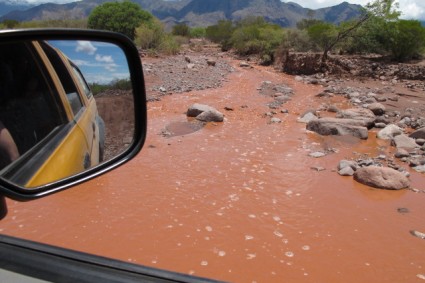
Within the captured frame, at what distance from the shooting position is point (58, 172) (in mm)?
1466

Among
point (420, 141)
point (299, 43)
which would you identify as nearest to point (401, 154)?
point (420, 141)

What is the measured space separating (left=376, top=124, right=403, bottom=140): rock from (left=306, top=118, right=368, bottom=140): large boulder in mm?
400

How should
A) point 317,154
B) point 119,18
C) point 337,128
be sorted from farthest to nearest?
→ point 119,18 → point 337,128 → point 317,154

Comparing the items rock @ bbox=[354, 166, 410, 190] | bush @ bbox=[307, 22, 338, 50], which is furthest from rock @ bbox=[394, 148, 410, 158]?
bush @ bbox=[307, 22, 338, 50]

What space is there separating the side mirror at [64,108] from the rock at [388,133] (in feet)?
28.1

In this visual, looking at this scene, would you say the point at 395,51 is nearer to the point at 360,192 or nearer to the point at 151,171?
the point at 360,192

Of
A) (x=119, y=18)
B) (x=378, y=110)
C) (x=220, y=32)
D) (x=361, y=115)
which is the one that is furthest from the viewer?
(x=220, y=32)

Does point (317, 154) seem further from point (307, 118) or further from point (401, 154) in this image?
point (307, 118)

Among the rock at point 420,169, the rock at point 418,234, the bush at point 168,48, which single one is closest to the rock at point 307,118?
the rock at point 420,169

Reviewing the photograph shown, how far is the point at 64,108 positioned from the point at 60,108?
5 centimetres

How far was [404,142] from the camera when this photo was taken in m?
8.47

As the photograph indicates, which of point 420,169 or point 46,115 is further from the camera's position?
point 420,169

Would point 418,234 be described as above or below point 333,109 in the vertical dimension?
below

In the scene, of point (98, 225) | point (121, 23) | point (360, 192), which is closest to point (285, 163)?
point (360, 192)
